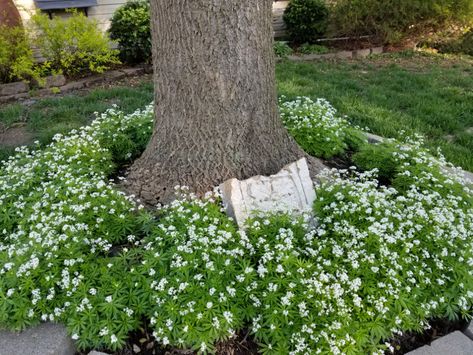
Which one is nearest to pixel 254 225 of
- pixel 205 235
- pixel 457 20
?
pixel 205 235

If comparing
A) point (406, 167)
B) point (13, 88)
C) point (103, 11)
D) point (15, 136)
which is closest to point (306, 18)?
point (103, 11)

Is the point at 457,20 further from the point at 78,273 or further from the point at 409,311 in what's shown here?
the point at 78,273

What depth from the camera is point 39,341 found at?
7.49 ft

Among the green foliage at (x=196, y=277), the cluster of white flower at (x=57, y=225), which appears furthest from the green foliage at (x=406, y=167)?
the cluster of white flower at (x=57, y=225)

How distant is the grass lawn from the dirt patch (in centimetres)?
10

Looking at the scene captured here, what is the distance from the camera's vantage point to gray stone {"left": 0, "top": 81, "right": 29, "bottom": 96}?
668cm

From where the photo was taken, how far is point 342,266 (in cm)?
242

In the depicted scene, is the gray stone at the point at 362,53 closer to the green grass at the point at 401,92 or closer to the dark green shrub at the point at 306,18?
the green grass at the point at 401,92

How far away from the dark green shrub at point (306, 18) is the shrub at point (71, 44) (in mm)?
4604

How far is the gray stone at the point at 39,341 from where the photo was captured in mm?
2234

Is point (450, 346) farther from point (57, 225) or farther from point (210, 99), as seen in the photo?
point (57, 225)

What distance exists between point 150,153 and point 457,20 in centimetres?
913

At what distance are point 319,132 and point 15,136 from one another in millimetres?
3827

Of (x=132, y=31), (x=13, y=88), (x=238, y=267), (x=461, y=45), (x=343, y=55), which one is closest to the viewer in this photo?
(x=238, y=267)
